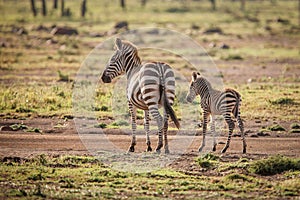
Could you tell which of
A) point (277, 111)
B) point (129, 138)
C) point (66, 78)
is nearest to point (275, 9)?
point (66, 78)

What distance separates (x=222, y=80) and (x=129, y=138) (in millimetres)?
13585

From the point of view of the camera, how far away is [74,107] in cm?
2158

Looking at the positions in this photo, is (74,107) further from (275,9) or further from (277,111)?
(275,9)

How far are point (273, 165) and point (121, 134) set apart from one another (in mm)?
5866

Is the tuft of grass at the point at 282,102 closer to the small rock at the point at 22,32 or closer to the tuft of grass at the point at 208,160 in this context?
the tuft of grass at the point at 208,160

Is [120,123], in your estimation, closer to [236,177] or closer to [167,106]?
[167,106]

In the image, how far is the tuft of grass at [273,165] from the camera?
1279cm

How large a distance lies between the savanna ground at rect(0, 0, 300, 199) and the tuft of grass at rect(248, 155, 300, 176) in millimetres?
19

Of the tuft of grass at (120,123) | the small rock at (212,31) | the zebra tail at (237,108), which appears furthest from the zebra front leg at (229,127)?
the small rock at (212,31)

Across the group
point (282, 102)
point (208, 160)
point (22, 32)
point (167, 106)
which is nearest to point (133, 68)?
point (167, 106)

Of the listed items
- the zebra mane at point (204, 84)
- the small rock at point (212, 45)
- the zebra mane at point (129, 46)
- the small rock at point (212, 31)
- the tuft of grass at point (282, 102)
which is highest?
the zebra mane at point (129, 46)

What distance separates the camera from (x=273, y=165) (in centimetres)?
1285

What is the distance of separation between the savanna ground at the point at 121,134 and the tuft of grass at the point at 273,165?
19 millimetres

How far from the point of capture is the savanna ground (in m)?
11.9
